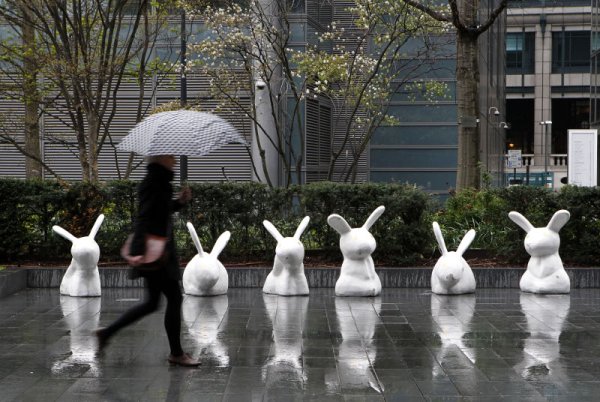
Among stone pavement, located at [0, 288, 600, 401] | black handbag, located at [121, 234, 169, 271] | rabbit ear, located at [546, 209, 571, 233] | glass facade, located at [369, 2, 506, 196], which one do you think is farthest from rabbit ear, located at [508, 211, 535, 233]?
glass facade, located at [369, 2, 506, 196]

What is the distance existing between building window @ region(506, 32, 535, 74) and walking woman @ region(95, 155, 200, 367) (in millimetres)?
70101

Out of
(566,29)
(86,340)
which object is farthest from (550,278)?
(566,29)

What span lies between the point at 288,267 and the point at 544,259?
3.26 m

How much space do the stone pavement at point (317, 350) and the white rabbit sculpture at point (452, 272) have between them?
20 centimetres

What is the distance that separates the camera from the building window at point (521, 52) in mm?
75000

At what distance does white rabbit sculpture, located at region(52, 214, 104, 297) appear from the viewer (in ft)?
39.5

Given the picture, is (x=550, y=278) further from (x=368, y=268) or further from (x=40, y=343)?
(x=40, y=343)

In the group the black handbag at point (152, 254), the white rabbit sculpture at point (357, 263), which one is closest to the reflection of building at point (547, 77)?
the white rabbit sculpture at point (357, 263)

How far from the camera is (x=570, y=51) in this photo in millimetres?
74312

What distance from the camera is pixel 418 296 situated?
1248 centimetres

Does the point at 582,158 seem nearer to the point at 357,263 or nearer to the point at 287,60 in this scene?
the point at 287,60

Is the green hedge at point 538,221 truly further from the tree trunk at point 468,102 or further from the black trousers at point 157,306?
the black trousers at point 157,306

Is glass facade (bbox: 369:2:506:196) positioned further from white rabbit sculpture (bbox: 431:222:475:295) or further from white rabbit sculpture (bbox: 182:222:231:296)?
white rabbit sculpture (bbox: 182:222:231:296)

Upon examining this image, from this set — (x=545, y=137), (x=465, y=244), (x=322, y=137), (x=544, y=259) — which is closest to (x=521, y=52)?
(x=545, y=137)
